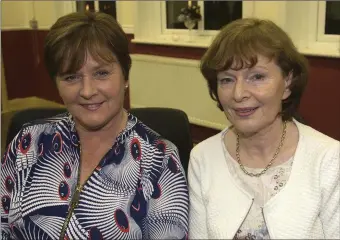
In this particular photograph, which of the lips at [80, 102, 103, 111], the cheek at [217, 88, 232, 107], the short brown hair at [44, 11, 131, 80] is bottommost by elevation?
the lips at [80, 102, 103, 111]

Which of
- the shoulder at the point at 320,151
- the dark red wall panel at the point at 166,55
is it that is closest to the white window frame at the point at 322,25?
the dark red wall panel at the point at 166,55

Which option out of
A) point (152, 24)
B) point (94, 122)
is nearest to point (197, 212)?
point (94, 122)

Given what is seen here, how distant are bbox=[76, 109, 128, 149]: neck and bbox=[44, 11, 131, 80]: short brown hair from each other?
20 centimetres

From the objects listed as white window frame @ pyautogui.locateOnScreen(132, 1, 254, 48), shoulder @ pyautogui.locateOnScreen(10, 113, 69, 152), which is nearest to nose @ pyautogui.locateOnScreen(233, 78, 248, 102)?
shoulder @ pyautogui.locateOnScreen(10, 113, 69, 152)

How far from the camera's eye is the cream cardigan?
1.17 meters

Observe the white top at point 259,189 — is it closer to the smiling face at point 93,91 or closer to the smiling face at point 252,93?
the smiling face at point 252,93

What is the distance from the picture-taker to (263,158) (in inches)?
50.9

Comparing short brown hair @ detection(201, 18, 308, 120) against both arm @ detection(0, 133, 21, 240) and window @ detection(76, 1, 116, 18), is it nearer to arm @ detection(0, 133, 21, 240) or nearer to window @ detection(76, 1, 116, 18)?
arm @ detection(0, 133, 21, 240)

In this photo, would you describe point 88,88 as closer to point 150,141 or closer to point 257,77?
point 150,141

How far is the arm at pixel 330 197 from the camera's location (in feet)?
3.83

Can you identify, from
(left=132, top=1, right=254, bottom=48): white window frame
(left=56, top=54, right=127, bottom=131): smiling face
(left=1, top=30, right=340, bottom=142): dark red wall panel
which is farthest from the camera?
(left=132, top=1, right=254, bottom=48): white window frame

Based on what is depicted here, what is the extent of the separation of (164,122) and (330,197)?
24.9 inches

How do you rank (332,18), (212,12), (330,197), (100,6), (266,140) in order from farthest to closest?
(100,6), (212,12), (332,18), (266,140), (330,197)

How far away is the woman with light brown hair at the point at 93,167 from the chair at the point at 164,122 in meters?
0.19
